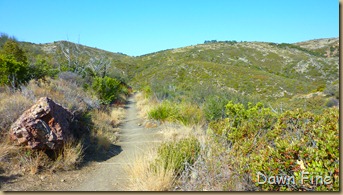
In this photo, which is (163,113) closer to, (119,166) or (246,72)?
(119,166)

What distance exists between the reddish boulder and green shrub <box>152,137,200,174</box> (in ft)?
8.45

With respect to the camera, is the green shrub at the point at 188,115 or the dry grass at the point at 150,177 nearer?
the dry grass at the point at 150,177

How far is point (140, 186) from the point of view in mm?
4828

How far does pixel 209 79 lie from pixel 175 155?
40.0 m

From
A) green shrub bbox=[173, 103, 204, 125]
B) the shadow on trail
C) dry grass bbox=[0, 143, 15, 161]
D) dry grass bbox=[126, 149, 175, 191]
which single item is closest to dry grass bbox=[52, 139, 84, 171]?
the shadow on trail

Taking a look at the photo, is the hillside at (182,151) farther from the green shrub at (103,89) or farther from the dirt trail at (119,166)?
the green shrub at (103,89)

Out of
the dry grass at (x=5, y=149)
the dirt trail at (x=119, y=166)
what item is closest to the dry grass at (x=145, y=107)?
the dirt trail at (x=119, y=166)

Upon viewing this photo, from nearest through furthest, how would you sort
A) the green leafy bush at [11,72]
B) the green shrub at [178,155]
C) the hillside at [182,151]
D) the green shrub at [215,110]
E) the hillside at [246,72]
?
the hillside at [182,151], the green shrub at [178,155], the green shrub at [215,110], the green leafy bush at [11,72], the hillside at [246,72]

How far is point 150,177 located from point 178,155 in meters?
0.74

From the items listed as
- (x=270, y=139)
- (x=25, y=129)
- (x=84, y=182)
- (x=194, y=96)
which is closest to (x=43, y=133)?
(x=25, y=129)

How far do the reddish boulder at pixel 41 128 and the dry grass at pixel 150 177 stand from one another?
2.19 metres

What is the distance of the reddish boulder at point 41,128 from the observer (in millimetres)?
6184

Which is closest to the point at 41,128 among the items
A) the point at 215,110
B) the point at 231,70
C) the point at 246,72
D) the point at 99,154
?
the point at 99,154

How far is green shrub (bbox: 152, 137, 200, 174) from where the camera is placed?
5.17 m
